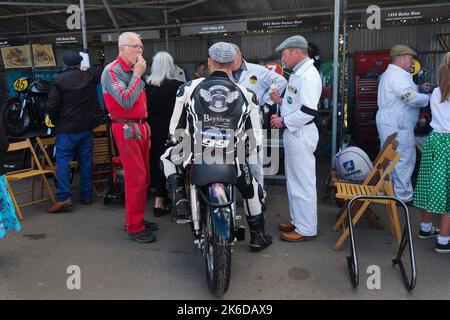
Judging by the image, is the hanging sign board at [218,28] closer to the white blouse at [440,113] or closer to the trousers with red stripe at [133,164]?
the trousers with red stripe at [133,164]

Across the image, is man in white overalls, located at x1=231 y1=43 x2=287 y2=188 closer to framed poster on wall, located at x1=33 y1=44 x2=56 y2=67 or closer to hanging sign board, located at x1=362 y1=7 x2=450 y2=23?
hanging sign board, located at x1=362 y1=7 x2=450 y2=23

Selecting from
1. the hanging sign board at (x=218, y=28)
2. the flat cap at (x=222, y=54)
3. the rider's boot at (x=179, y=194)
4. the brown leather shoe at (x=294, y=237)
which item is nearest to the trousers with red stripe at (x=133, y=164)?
the rider's boot at (x=179, y=194)

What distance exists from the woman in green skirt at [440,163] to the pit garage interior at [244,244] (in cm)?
33

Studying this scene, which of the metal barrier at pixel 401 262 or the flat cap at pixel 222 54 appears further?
the flat cap at pixel 222 54

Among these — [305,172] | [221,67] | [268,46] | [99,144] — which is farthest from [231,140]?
[268,46]

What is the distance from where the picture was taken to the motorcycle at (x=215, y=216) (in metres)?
2.70

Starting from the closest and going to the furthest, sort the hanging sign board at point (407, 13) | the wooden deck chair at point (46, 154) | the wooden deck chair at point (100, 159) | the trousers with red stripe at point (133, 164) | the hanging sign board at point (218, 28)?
the trousers with red stripe at point (133, 164) < the wooden deck chair at point (46, 154) < the wooden deck chair at point (100, 159) < the hanging sign board at point (407, 13) < the hanging sign board at point (218, 28)

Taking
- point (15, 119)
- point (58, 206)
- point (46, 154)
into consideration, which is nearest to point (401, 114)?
point (58, 206)

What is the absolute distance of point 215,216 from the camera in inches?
108

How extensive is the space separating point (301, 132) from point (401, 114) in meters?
1.85

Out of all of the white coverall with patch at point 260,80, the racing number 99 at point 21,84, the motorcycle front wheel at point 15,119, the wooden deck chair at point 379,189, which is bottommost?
the wooden deck chair at point 379,189

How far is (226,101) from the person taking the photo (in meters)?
2.91

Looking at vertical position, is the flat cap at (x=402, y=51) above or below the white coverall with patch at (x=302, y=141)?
above

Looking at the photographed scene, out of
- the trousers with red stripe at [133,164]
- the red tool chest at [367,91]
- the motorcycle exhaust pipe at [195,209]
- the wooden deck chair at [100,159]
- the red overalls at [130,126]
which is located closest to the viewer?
the motorcycle exhaust pipe at [195,209]
